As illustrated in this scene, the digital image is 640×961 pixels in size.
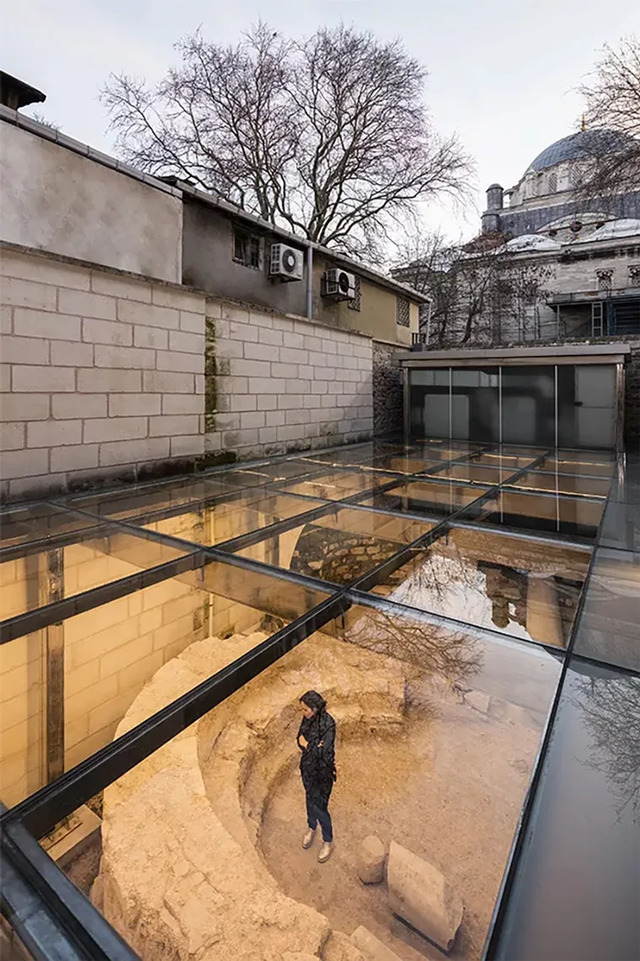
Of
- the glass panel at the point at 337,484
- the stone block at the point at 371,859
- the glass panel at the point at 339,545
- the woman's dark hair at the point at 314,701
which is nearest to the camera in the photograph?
the stone block at the point at 371,859

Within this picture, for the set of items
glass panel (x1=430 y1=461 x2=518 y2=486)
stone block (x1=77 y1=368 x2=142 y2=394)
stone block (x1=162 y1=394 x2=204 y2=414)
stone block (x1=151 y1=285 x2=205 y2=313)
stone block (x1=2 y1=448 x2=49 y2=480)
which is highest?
stone block (x1=151 y1=285 x2=205 y2=313)

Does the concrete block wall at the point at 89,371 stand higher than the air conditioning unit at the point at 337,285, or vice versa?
the air conditioning unit at the point at 337,285

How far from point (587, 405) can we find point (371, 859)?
8.57 metres

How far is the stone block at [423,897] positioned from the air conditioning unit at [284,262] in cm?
774

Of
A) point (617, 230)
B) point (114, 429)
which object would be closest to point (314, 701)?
point (114, 429)

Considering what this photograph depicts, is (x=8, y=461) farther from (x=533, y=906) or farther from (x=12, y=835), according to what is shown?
(x=533, y=906)

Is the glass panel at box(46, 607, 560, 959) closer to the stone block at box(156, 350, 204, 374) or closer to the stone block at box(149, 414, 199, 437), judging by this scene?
the stone block at box(149, 414, 199, 437)

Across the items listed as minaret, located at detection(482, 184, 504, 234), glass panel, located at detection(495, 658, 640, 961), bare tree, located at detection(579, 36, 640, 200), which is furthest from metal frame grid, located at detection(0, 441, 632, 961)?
minaret, located at detection(482, 184, 504, 234)

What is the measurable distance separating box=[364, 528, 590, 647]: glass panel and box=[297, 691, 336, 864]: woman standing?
0.80 metres

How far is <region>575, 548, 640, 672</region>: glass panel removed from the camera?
1.75 metres

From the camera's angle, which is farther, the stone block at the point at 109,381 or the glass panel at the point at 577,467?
the glass panel at the point at 577,467

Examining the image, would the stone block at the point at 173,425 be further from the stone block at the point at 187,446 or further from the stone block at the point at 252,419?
the stone block at the point at 252,419

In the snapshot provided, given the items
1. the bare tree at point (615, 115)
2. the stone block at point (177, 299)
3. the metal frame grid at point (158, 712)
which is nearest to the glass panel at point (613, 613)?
the metal frame grid at point (158, 712)

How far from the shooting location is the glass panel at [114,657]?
4.33ft
